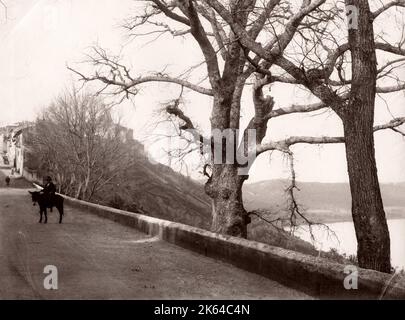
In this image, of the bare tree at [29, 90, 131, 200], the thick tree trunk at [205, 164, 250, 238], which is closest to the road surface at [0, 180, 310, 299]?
the thick tree trunk at [205, 164, 250, 238]

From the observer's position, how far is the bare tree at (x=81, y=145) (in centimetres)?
4706

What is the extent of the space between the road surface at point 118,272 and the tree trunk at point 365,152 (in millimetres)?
2014

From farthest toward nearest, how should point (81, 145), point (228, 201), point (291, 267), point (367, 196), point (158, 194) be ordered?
1. point (158, 194)
2. point (81, 145)
3. point (228, 201)
4. point (367, 196)
5. point (291, 267)

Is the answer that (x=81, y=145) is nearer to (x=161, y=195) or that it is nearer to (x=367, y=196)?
(x=161, y=195)

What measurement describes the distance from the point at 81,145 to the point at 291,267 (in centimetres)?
4214

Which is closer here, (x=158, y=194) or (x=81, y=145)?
(x=81, y=145)

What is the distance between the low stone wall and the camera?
20.0 ft

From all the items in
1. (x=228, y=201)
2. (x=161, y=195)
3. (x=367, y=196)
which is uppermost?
(x=367, y=196)

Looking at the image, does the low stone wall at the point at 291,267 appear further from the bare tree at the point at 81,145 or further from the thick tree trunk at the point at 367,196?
the bare tree at the point at 81,145

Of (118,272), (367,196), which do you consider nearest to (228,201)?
(367,196)

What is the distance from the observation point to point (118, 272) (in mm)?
8219

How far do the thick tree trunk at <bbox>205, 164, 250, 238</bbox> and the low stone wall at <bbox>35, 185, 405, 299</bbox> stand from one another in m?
3.18

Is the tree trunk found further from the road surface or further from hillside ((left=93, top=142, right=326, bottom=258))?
hillside ((left=93, top=142, right=326, bottom=258))
